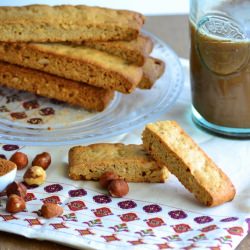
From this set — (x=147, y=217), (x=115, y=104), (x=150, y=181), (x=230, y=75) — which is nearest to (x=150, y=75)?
(x=115, y=104)

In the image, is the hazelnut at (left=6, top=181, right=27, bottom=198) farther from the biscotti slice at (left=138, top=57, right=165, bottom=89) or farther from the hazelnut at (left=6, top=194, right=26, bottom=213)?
the biscotti slice at (left=138, top=57, right=165, bottom=89)

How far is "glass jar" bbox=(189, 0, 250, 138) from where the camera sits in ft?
4.36

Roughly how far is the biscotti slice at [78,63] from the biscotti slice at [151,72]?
0.06 m

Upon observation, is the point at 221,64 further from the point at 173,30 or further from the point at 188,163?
the point at 173,30

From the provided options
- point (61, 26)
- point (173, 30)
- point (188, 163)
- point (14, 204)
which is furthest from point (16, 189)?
point (173, 30)

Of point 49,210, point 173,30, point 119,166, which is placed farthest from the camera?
point 173,30

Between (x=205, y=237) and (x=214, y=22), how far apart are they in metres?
0.44

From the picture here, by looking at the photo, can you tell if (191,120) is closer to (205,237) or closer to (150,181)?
(150,181)

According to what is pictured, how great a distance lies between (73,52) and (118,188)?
0.37 metres

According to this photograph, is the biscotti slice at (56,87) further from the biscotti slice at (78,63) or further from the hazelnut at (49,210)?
the hazelnut at (49,210)

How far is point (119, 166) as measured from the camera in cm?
125

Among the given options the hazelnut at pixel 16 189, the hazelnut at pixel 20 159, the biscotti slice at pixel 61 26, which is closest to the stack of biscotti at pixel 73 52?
the biscotti slice at pixel 61 26

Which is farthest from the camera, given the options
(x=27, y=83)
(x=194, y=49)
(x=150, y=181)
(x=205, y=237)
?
(x=27, y=83)

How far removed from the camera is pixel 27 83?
4.97ft
